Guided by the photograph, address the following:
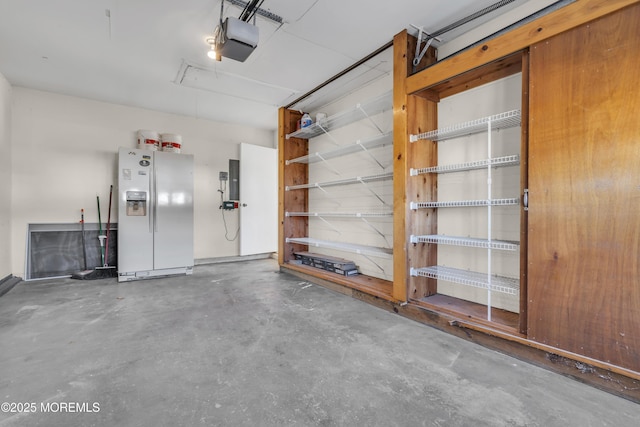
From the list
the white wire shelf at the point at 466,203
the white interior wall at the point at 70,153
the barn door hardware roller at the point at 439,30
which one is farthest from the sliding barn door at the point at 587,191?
the white interior wall at the point at 70,153

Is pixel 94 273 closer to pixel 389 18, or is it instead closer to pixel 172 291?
pixel 172 291

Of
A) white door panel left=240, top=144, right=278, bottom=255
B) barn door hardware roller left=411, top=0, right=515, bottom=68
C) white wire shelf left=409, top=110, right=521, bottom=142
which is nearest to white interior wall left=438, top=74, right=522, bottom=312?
white wire shelf left=409, top=110, right=521, bottom=142

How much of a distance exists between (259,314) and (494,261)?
7.58 feet

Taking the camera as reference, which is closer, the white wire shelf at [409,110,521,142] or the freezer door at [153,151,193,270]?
the white wire shelf at [409,110,521,142]

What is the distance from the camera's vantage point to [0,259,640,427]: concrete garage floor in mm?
1436

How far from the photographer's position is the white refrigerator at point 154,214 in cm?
426

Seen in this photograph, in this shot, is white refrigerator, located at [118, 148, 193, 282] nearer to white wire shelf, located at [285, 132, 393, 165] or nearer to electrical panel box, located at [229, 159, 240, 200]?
electrical panel box, located at [229, 159, 240, 200]

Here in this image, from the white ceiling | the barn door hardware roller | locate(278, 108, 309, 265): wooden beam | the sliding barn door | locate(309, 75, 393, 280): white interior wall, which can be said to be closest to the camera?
the sliding barn door

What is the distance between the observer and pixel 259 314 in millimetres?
2852

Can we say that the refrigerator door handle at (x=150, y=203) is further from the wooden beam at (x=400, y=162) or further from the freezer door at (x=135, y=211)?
the wooden beam at (x=400, y=162)

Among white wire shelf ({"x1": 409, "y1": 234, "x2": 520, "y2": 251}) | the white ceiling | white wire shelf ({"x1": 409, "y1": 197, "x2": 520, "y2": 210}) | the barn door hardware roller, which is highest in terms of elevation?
the white ceiling

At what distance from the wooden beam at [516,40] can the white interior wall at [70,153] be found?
14.7ft

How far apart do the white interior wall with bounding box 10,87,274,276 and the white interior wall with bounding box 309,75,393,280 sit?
2.45 metres

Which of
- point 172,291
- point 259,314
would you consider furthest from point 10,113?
point 259,314
